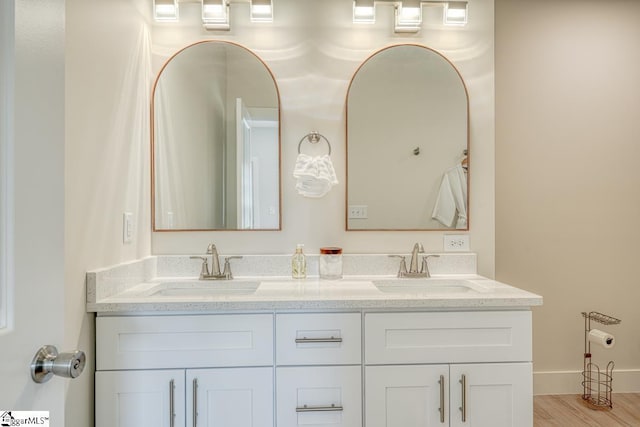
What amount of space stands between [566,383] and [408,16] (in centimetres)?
225

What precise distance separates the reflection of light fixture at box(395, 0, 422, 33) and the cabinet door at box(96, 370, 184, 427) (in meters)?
1.92

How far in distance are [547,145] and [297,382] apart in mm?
1932

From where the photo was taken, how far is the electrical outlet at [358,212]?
6.65ft

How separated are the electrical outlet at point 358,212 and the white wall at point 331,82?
48 mm

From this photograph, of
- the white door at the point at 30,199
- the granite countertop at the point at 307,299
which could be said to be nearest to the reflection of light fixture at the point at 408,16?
the granite countertop at the point at 307,299

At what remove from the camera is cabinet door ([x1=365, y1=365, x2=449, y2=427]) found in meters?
1.42

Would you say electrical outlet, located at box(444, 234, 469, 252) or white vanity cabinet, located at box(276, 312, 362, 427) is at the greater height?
electrical outlet, located at box(444, 234, 469, 252)

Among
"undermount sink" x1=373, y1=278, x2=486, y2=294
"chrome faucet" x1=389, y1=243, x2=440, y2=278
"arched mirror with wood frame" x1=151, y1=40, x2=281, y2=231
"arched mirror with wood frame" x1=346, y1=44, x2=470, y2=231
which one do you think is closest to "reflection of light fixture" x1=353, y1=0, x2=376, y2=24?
"arched mirror with wood frame" x1=346, y1=44, x2=470, y2=231

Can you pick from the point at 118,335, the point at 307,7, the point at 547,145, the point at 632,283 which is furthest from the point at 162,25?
the point at 632,283

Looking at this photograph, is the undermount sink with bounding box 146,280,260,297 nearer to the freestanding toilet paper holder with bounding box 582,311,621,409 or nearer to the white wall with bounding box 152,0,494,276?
the white wall with bounding box 152,0,494,276

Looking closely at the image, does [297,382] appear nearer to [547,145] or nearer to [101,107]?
[101,107]

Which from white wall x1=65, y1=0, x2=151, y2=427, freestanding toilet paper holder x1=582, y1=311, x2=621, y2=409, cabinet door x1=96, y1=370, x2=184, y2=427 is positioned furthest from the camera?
freestanding toilet paper holder x1=582, y1=311, x2=621, y2=409

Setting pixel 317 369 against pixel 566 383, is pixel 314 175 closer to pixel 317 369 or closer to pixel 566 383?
pixel 317 369

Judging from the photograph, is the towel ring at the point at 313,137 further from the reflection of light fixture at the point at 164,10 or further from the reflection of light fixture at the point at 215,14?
the reflection of light fixture at the point at 164,10
